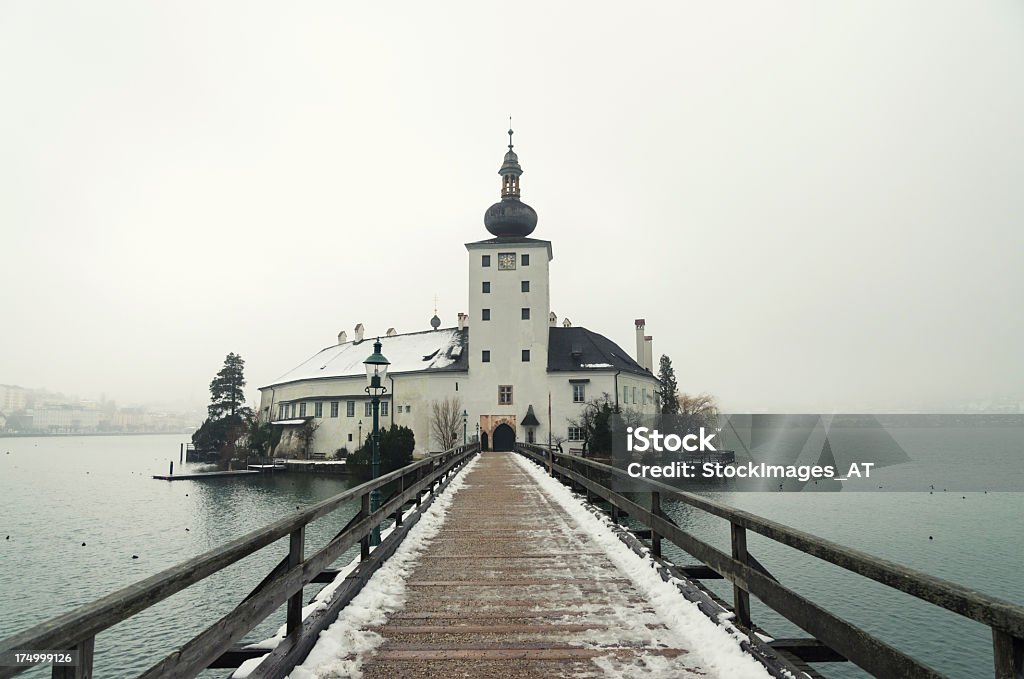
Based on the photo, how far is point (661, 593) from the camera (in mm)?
6074

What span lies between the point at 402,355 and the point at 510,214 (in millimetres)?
18267

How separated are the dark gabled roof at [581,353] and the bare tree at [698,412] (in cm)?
861

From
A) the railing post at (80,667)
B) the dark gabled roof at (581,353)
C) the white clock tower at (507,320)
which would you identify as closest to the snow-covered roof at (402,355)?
the white clock tower at (507,320)

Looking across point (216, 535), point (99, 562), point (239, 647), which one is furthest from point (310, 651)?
point (216, 535)

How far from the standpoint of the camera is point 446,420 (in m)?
53.2

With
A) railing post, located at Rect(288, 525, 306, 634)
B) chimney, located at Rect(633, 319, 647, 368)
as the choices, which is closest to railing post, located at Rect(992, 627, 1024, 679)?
railing post, located at Rect(288, 525, 306, 634)

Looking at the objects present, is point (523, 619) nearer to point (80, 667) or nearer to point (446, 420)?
point (80, 667)

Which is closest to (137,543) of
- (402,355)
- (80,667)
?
(80,667)

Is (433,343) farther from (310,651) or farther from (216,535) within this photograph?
(310,651)

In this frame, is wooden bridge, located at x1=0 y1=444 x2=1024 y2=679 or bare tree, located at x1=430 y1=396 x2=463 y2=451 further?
bare tree, located at x1=430 y1=396 x2=463 y2=451

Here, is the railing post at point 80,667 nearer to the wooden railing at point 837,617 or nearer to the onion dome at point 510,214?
the wooden railing at point 837,617

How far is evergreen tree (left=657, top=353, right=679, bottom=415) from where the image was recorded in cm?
6719

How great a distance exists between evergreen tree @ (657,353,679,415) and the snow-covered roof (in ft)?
75.4

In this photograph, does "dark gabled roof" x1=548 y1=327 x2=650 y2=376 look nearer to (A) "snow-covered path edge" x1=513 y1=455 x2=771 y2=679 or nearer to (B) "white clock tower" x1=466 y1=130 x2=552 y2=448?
(B) "white clock tower" x1=466 y1=130 x2=552 y2=448
